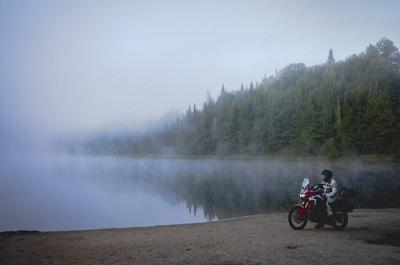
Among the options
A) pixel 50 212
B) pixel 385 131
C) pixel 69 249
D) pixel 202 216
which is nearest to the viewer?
pixel 69 249

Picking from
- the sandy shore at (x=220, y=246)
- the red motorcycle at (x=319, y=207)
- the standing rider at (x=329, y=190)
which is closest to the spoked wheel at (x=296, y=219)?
the red motorcycle at (x=319, y=207)

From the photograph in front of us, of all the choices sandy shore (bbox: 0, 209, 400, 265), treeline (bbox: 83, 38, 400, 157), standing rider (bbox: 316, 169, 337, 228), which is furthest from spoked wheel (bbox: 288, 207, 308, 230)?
treeline (bbox: 83, 38, 400, 157)

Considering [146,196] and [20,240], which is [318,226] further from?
[146,196]

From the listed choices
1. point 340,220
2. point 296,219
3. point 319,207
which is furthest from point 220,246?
point 340,220

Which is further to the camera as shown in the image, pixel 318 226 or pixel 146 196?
pixel 146 196

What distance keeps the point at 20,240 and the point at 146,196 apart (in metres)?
21.5

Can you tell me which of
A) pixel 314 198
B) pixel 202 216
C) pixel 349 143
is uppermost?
pixel 349 143

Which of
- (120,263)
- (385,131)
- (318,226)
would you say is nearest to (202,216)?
(318,226)

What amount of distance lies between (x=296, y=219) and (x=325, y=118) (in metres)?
90.6

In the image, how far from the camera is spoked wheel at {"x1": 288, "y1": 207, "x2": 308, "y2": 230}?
13.7 metres

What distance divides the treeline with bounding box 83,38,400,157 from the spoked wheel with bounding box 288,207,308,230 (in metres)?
72.5

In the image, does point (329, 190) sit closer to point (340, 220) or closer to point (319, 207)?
point (319, 207)

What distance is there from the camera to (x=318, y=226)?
14094 millimetres

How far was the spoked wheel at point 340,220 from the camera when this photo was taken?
13664mm
